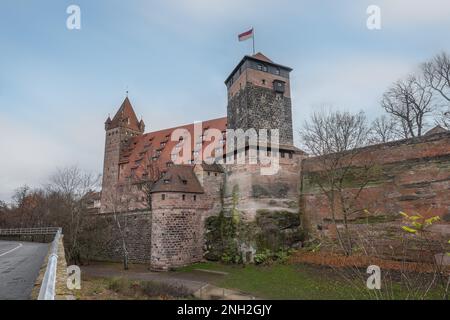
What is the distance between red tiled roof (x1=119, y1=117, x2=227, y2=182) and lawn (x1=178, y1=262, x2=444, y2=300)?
18.8 metres

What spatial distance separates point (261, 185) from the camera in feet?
69.1

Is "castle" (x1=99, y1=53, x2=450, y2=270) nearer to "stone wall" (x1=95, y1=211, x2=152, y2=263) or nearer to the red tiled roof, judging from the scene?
"stone wall" (x1=95, y1=211, x2=152, y2=263)

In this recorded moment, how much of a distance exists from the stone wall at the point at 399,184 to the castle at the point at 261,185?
0.15 ft

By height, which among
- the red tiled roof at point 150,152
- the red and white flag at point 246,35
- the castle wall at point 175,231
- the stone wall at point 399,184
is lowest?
the castle wall at point 175,231

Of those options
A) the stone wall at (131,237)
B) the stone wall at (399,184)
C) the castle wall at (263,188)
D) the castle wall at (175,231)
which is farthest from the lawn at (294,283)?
the stone wall at (131,237)


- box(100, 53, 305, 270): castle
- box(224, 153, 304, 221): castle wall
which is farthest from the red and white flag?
box(224, 153, 304, 221): castle wall

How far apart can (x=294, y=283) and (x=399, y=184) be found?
8.45 meters

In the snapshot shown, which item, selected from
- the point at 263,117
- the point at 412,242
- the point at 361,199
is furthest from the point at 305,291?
the point at 263,117

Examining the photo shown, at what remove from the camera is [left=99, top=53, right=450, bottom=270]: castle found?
1619 cm

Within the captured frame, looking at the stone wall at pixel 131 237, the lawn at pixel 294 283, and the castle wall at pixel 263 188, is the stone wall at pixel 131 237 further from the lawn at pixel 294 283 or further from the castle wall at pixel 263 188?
the lawn at pixel 294 283

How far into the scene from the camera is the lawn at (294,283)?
1139 cm

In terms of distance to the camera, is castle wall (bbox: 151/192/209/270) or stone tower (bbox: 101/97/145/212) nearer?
castle wall (bbox: 151/192/209/270)

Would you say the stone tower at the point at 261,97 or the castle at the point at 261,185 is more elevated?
the stone tower at the point at 261,97
